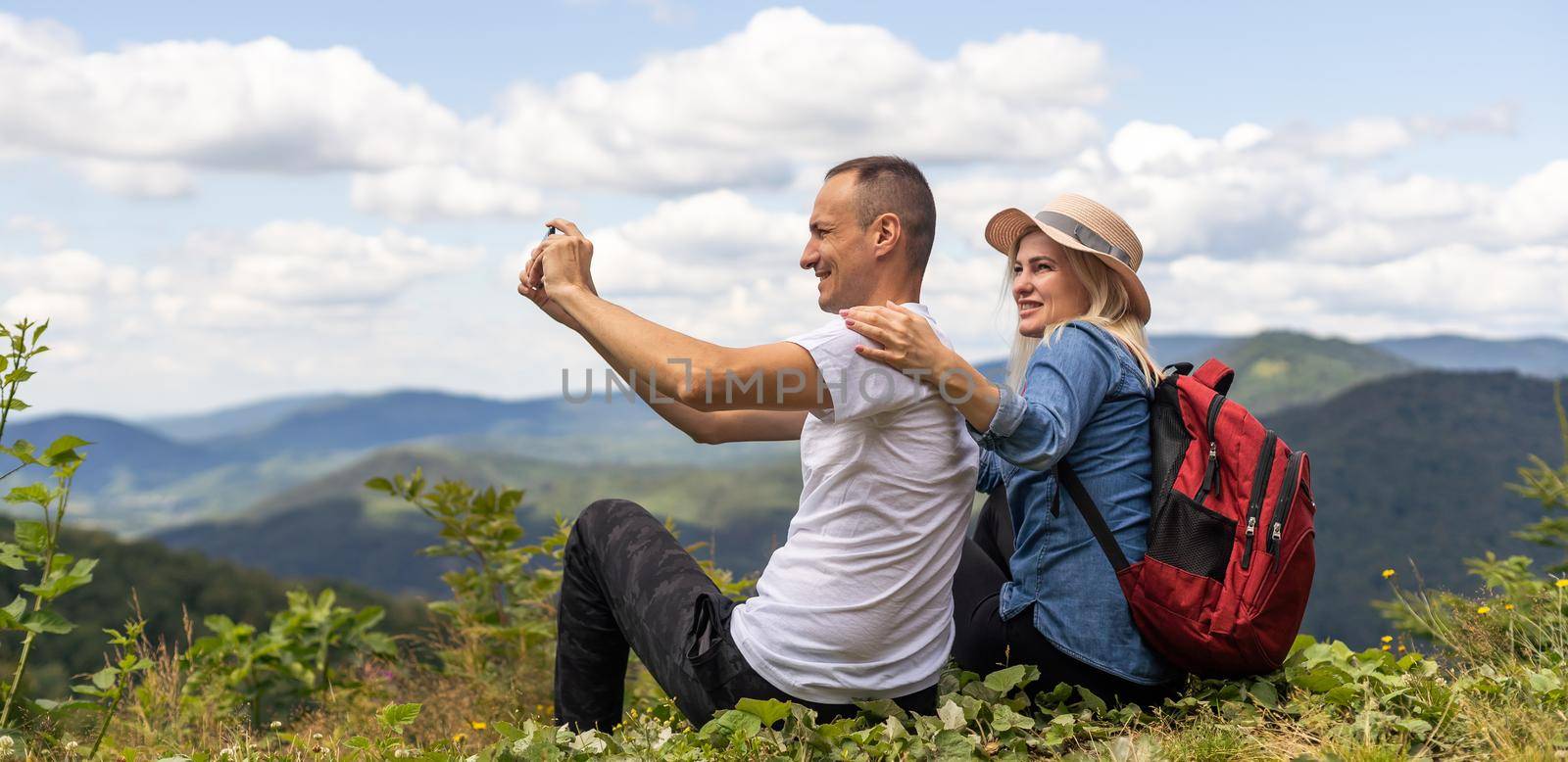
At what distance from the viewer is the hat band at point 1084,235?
12.6 feet

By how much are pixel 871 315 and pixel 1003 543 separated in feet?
5.81

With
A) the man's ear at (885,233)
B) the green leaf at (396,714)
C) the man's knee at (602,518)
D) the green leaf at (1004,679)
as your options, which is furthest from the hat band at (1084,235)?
the green leaf at (396,714)

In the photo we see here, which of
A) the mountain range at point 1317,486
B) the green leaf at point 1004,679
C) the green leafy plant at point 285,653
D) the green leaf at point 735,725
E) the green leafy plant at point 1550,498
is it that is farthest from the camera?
the mountain range at point 1317,486

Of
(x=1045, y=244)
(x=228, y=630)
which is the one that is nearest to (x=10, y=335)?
(x=228, y=630)

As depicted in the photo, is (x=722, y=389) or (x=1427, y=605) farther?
(x=1427, y=605)

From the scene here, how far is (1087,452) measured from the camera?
3.66 meters

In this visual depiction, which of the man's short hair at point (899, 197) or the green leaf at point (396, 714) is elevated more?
the man's short hair at point (899, 197)

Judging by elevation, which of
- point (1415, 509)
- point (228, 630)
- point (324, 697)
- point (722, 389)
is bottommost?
point (1415, 509)

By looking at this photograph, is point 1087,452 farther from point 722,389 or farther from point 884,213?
point 722,389

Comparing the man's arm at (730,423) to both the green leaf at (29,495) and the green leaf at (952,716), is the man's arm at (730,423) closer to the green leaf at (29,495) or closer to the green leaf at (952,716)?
the green leaf at (952,716)

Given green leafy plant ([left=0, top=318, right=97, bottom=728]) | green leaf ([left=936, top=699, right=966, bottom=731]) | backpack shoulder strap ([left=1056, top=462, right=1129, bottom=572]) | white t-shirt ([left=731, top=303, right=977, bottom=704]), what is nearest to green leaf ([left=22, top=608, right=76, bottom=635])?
green leafy plant ([left=0, top=318, right=97, bottom=728])

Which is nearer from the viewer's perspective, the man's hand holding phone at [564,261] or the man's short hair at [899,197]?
the man's hand holding phone at [564,261]

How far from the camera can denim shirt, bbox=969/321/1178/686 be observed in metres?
3.54

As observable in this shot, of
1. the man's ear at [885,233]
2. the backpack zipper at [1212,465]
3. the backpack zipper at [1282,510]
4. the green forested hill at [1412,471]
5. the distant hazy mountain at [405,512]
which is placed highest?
the man's ear at [885,233]
